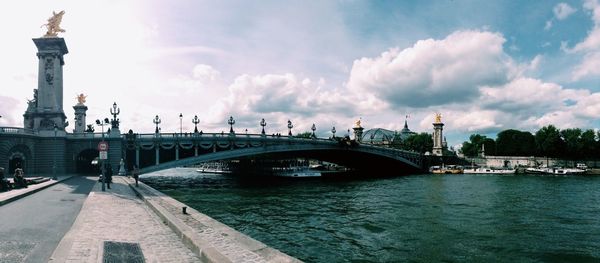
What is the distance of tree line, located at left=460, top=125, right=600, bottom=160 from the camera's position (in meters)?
127

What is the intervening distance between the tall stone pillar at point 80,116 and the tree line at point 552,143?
126m

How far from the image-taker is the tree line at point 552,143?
126938 millimetres

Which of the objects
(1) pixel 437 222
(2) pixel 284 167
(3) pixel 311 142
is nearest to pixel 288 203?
(1) pixel 437 222

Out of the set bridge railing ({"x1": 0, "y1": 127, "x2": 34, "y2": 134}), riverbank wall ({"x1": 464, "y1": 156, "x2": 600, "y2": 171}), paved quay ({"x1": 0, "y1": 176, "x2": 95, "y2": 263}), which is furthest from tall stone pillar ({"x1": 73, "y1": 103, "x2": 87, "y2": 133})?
riverbank wall ({"x1": 464, "y1": 156, "x2": 600, "y2": 171})

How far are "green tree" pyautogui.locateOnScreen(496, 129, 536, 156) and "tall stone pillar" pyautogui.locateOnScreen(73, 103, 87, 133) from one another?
127 metres

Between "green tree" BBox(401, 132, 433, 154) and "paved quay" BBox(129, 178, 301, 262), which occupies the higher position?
"green tree" BBox(401, 132, 433, 154)

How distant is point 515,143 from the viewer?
140 metres

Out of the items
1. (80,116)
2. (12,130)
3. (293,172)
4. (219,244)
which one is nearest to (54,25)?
(12,130)

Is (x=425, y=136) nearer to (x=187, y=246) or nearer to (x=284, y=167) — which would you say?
(x=284, y=167)

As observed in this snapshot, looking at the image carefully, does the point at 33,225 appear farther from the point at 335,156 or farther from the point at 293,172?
the point at 293,172

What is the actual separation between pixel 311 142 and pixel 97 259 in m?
64.5

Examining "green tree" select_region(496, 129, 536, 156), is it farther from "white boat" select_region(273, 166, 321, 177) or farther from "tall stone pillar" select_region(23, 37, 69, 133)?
"tall stone pillar" select_region(23, 37, 69, 133)

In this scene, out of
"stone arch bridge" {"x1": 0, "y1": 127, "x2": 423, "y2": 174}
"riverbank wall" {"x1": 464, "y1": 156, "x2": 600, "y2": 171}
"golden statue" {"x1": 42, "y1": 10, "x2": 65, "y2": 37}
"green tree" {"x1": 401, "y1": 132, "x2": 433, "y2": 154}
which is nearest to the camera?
"stone arch bridge" {"x1": 0, "y1": 127, "x2": 423, "y2": 174}

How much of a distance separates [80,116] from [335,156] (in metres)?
56.3
